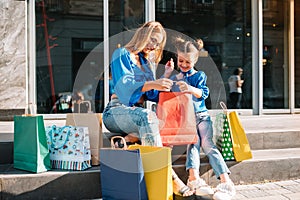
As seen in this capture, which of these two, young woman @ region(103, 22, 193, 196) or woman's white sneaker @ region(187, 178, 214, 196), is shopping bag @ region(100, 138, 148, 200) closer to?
young woman @ region(103, 22, 193, 196)

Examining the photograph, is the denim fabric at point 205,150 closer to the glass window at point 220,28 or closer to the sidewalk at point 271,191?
the sidewalk at point 271,191

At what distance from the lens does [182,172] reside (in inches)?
112

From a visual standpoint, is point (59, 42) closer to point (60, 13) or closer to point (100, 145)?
point (60, 13)

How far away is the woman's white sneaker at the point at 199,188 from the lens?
2521 mm

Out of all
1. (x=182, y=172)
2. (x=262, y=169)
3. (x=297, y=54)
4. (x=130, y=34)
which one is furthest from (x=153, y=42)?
(x=297, y=54)

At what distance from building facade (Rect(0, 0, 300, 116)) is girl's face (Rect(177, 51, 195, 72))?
1.89m

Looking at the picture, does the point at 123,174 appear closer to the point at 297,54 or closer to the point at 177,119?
the point at 177,119

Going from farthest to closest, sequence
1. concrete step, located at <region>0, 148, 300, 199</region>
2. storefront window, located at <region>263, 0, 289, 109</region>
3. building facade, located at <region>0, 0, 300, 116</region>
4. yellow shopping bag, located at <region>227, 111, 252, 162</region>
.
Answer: storefront window, located at <region>263, 0, 289, 109</region> → building facade, located at <region>0, 0, 300, 116</region> → yellow shopping bag, located at <region>227, 111, 252, 162</region> → concrete step, located at <region>0, 148, 300, 199</region>

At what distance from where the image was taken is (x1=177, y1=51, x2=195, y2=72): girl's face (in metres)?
2.86

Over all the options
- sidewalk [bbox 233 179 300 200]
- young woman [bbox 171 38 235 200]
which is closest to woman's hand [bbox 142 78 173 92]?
young woman [bbox 171 38 235 200]

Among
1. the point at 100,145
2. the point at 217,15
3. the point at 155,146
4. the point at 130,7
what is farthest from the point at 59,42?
the point at 155,146

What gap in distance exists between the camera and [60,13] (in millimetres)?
6672

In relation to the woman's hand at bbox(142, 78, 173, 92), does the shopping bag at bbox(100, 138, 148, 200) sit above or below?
below

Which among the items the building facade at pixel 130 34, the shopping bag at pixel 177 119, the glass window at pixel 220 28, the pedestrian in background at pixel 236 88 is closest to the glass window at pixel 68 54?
the building facade at pixel 130 34
